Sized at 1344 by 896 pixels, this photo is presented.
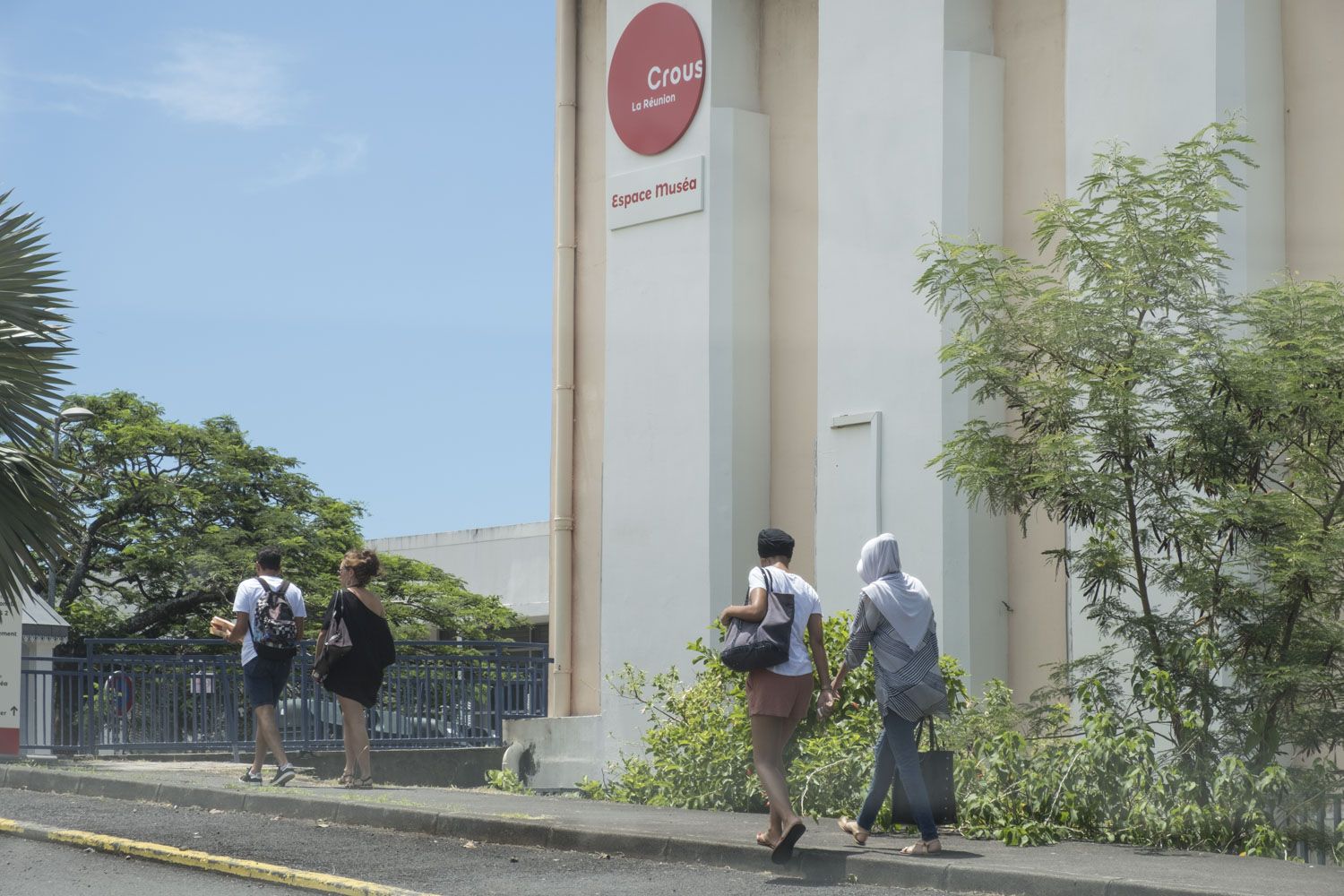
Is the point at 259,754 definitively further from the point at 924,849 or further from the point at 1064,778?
the point at 1064,778

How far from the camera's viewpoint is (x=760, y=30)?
17.9 m

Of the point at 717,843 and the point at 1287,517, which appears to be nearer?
the point at 717,843

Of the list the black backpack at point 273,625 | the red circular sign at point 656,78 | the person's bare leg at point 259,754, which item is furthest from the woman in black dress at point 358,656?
the red circular sign at point 656,78

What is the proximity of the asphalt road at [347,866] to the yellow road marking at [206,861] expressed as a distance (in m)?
0.10

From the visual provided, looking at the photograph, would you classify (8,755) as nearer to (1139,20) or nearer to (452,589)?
(1139,20)

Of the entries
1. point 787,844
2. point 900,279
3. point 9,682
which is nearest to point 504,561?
point 9,682

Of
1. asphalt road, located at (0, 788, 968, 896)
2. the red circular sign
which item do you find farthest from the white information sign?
the red circular sign

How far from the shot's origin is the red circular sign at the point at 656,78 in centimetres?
1777

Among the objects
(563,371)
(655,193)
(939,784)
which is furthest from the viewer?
(563,371)

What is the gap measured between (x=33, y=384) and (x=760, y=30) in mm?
8242

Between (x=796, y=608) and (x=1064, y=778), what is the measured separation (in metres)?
2.04

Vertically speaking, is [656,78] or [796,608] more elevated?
[656,78]

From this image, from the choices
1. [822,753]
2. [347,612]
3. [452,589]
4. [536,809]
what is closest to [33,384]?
[347,612]

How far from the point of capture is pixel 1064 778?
966 cm
